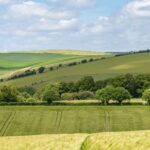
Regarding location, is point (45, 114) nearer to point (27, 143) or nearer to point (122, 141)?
point (27, 143)

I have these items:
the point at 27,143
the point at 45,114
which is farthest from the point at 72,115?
the point at 27,143

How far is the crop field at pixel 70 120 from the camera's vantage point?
102562mm

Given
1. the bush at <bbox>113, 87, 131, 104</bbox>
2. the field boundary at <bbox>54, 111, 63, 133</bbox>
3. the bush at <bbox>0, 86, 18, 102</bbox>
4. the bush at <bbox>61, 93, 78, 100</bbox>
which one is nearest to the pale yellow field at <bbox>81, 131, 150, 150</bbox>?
the field boundary at <bbox>54, 111, 63, 133</bbox>

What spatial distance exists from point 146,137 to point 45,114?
96.0m

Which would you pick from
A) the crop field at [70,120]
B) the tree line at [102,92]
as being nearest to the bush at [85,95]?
the tree line at [102,92]

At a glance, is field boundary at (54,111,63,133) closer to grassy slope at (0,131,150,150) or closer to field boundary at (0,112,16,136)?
field boundary at (0,112,16,136)

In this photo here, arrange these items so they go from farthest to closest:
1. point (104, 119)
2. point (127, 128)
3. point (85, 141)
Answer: point (104, 119), point (127, 128), point (85, 141)

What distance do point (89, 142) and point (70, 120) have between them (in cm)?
8448

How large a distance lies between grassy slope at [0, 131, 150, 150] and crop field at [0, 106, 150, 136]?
219ft

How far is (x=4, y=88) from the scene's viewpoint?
536 ft

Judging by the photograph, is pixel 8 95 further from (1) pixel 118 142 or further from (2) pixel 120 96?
(1) pixel 118 142

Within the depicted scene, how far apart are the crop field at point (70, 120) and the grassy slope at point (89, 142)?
66880 mm

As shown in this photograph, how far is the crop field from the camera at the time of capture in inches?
4038

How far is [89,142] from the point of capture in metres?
27.8
